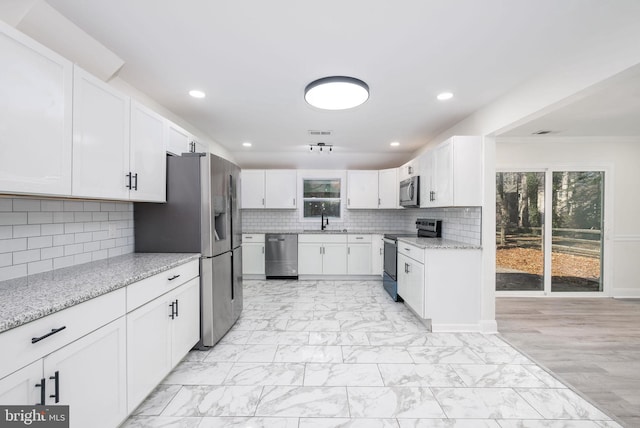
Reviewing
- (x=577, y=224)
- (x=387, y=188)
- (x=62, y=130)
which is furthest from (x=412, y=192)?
(x=62, y=130)

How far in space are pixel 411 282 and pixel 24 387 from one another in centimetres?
324

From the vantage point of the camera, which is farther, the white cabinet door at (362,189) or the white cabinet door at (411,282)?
the white cabinet door at (362,189)

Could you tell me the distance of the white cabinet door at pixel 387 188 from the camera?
5.20 meters

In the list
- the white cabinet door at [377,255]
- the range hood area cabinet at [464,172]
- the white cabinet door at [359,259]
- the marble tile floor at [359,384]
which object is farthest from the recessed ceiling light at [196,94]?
the white cabinet door at [377,255]

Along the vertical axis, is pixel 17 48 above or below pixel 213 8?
below

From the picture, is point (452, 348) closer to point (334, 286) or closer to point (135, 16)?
point (334, 286)

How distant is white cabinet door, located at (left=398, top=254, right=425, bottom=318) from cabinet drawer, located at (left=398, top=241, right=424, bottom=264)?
49mm

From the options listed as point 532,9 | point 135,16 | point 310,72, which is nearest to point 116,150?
point 135,16

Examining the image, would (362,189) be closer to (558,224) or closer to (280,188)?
(280,188)

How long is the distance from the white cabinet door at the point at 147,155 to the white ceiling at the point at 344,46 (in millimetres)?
417

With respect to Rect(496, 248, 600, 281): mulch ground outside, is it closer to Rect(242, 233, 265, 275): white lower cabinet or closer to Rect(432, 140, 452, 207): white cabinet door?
Rect(432, 140, 452, 207): white cabinet door

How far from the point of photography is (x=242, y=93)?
265 cm

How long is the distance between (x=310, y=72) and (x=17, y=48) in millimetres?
1723

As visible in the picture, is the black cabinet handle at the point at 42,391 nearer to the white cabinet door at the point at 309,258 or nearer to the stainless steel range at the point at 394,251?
the stainless steel range at the point at 394,251
